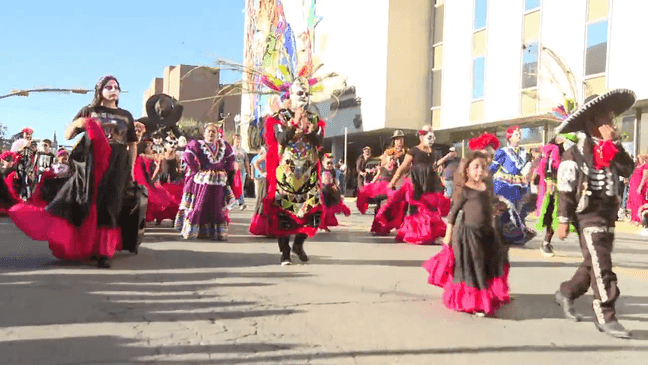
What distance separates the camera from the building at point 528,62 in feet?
58.4

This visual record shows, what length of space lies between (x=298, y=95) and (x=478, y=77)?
17872mm

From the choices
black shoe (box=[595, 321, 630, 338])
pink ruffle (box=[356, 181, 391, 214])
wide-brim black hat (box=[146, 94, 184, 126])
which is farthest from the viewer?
wide-brim black hat (box=[146, 94, 184, 126])

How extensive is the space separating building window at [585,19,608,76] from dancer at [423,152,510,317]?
15345mm

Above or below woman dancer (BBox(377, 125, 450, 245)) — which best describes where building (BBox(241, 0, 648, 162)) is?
above

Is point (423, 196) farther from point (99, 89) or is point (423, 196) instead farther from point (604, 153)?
point (604, 153)

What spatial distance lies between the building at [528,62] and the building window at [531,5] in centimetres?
3

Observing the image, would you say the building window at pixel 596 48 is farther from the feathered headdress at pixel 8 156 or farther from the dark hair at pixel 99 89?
the feathered headdress at pixel 8 156

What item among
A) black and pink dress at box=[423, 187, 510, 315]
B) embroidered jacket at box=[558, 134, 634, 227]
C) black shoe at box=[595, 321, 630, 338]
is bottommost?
black shoe at box=[595, 321, 630, 338]

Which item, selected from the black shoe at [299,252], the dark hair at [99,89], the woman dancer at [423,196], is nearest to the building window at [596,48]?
the woman dancer at [423,196]

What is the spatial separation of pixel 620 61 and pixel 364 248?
12533 mm

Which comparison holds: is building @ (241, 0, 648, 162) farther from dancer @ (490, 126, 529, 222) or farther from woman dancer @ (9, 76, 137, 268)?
woman dancer @ (9, 76, 137, 268)

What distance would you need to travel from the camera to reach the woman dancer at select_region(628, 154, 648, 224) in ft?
44.6

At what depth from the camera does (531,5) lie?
20922 mm

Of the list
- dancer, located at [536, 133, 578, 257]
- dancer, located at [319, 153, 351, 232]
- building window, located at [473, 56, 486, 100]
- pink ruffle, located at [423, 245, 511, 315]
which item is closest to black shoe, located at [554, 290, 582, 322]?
pink ruffle, located at [423, 245, 511, 315]
